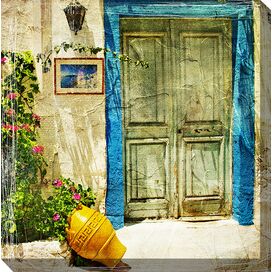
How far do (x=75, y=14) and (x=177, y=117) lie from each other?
4.19 feet

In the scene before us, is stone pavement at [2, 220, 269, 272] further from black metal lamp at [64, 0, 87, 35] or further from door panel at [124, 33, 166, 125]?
black metal lamp at [64, 0, 87, 35]

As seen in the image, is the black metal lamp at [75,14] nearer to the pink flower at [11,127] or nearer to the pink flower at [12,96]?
the pink flower at [12,96]

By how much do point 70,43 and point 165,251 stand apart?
2.02 m

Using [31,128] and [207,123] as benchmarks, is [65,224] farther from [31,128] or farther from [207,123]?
[207,123]

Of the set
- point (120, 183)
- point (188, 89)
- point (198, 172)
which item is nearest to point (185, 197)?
point (198, 172)

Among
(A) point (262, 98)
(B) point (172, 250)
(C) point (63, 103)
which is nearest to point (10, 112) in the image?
(C) point (63, 103)

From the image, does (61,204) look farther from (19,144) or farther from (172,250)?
(172,250)

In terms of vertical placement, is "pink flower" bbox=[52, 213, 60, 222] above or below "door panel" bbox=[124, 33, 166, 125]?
below

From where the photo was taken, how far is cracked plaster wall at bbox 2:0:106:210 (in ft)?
18.5

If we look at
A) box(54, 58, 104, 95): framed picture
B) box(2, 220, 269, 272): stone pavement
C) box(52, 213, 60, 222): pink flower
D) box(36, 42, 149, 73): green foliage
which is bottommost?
box(2, 220, 269, 272): stone pavement

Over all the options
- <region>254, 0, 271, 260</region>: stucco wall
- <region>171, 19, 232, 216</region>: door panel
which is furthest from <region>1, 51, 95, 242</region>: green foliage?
<region>254, 0, 271, 260</region>: stucco wall

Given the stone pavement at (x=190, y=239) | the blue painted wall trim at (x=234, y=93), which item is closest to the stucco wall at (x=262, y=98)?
the blue painted wall trim at (x=234, y=93)

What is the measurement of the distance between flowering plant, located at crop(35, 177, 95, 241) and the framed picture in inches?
31.3

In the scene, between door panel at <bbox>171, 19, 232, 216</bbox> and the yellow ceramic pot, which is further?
door panel at <bbox>171, 19, 232, 216</bbox>
